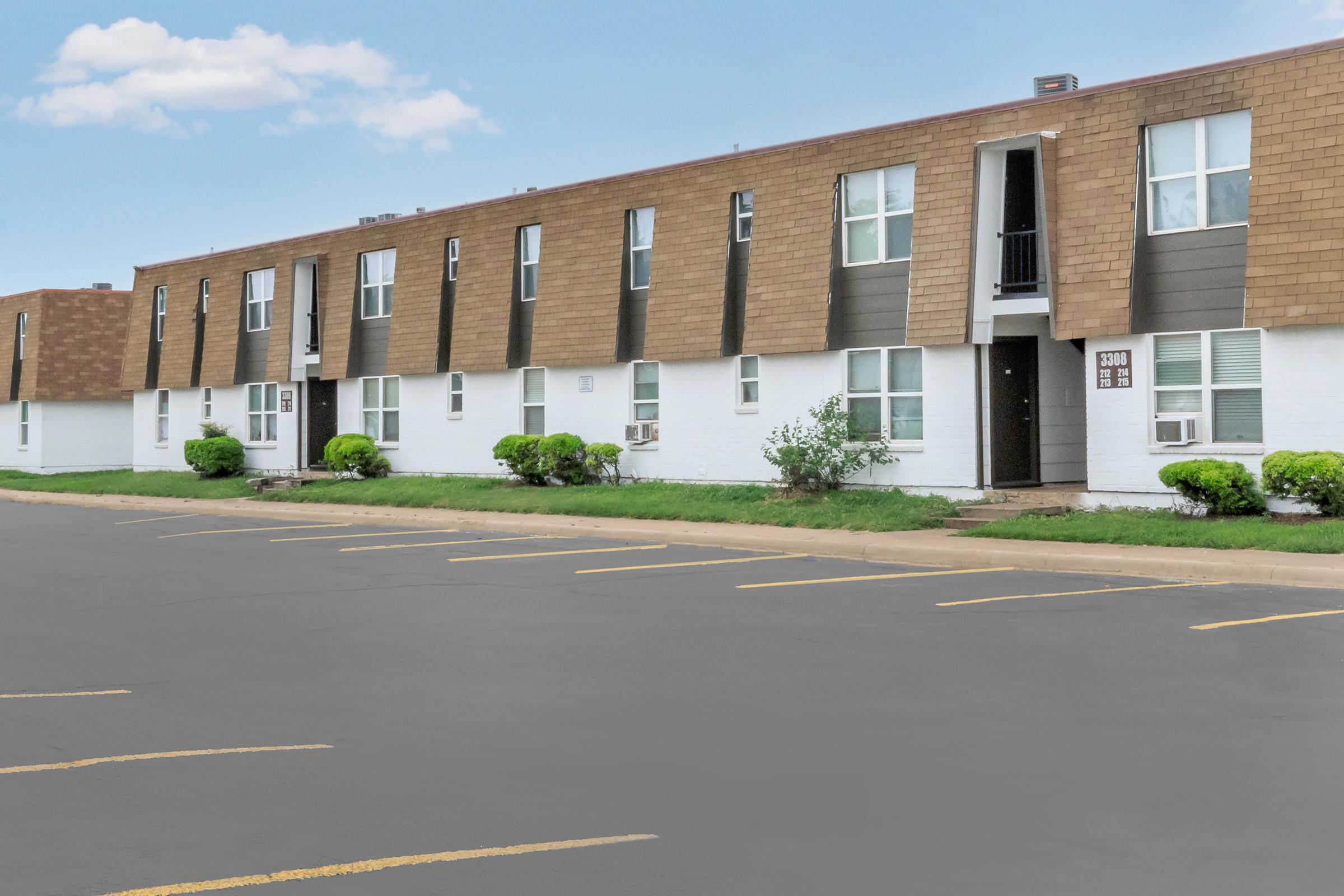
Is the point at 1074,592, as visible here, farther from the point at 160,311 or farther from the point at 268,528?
the point at 160,311

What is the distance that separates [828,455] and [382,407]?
→ 14638 millimetres

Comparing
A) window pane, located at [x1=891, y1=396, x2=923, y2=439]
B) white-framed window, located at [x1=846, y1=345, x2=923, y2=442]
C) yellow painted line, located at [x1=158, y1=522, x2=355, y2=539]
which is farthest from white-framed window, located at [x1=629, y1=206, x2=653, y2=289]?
yellow painted line, located at [x1=158, y1=522, x2=355, y2=539]

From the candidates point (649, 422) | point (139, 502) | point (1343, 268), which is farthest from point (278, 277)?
point (1343, 268)

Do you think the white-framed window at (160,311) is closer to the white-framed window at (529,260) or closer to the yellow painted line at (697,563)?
the white-framed window at (529,260)

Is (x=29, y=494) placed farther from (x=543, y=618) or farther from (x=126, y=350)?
(x=543, y=618)

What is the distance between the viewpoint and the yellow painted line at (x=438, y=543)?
20.5 metres

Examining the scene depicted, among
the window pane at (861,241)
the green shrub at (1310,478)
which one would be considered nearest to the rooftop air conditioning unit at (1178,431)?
the green shrub at (1310,478)

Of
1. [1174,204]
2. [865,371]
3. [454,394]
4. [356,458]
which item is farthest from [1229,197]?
[356,458]

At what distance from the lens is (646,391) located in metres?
28.8

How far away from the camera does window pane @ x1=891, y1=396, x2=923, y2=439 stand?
79.1 ft

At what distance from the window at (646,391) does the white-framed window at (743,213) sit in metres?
3.25

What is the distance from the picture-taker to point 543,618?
42.5 ft

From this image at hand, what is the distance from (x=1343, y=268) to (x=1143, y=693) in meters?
12.3

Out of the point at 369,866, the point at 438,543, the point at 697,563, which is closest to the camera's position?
the point at 369,866
